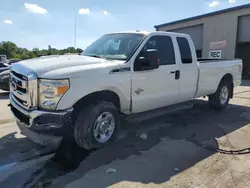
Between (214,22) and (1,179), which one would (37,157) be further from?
(214,22)

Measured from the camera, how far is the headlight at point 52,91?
152 inches

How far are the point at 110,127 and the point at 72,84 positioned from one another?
1.22 metres

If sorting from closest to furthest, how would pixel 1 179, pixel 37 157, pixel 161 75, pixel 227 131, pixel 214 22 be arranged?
1. pixel 1 179
2. pixel 37 157
3. pixel 161 75
4. pixel 227 131
5. pixel 214 22

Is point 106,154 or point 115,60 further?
point 115,60

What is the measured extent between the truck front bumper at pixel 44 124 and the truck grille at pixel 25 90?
0.37ft

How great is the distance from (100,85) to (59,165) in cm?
139

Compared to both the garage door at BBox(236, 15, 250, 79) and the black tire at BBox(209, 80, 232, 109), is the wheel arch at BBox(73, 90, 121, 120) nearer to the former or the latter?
the black tire at BBox(209, 80, 232, 109)

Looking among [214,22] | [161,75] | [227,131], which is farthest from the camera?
[214,22]

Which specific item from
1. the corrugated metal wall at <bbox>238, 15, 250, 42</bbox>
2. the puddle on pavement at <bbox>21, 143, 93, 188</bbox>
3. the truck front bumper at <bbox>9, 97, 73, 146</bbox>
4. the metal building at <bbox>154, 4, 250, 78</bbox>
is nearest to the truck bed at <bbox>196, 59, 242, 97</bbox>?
the puddle on pavement at <bbox>21, 143, 93, 188</bbox>

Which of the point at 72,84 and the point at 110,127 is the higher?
the point at 72,84

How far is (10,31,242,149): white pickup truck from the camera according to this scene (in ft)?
12.9

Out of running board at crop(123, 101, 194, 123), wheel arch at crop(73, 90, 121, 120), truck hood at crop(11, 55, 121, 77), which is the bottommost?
running board at crop(123, 101, 194, 123)

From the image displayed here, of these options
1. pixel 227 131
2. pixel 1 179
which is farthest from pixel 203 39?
pixel 1 179

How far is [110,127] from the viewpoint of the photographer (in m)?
4.78
